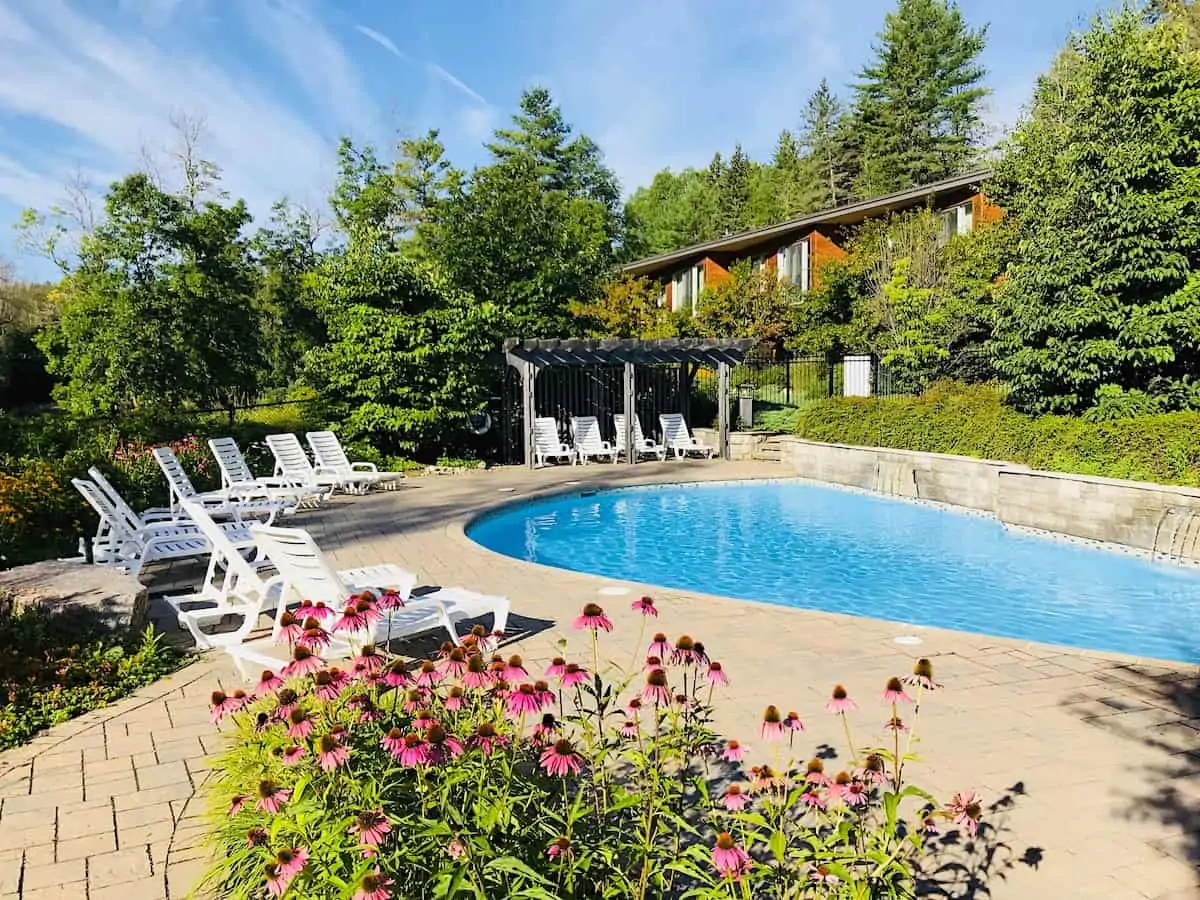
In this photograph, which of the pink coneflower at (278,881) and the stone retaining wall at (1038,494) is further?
the stone retaining wall at (1038,494)

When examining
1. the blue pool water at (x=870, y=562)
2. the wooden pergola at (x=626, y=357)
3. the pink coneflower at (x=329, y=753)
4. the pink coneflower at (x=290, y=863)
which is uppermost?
the wooden pergola at (x=626, y=357)

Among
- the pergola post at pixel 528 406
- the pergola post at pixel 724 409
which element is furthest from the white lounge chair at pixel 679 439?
the pergola post at pixel 528 406

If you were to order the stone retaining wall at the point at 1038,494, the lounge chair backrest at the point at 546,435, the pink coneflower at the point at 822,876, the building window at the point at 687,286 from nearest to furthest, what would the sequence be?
1. the pink coneflower at the point at 822,876
2. the stone retaining wall at the point at 1038,494
3. the lounge chair backrest at the point at 546,435
4. the building window at the point at 687,286

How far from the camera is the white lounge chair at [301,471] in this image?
12500 mm

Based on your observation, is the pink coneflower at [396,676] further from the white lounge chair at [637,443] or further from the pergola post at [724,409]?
the pergola post at [724,409]

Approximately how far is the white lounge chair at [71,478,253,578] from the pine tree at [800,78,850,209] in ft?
134

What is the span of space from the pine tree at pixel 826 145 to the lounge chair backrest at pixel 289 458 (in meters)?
36.4

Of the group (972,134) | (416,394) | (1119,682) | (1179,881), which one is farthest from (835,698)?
(972,134)

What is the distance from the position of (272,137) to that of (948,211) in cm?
1949

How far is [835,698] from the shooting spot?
202 cm

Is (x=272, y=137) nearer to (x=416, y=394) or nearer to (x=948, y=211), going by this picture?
(x=416, y=394)

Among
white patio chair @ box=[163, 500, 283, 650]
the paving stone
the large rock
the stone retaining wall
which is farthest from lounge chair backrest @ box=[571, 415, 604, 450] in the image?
the paving stone

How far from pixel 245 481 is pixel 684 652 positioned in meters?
10.2

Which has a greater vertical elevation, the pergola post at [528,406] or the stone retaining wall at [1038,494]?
the pergola post at [528,406]
